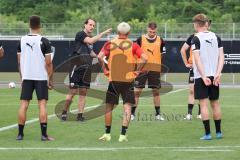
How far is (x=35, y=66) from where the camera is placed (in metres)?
12.1

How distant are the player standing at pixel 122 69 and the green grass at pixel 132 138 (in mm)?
433

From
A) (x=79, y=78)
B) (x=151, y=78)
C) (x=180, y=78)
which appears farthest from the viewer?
(x=180, y=78)

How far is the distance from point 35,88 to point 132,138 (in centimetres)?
188

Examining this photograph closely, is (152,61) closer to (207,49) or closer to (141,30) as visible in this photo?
(207,49)

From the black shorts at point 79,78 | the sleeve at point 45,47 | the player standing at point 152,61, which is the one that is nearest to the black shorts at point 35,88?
the sleeve at point 45,47

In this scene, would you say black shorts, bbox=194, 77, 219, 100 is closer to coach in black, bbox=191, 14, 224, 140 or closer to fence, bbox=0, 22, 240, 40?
coach in black, bbox=191, 14, 224, 140

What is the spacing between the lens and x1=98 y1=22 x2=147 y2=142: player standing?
12031 mm

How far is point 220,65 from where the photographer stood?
12266mm

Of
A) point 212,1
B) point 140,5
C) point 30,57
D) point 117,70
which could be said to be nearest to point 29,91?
point 30,57

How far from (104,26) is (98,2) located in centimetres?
3506

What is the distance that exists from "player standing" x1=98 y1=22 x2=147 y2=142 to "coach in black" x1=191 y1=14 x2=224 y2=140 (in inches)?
37.4

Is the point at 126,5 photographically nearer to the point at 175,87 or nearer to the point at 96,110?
the point at 175,87

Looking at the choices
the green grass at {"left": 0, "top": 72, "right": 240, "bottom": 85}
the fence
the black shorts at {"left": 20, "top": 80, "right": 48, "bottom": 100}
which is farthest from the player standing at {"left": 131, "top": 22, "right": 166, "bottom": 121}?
the fence

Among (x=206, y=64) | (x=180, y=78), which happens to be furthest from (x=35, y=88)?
(x=180, y=78)
